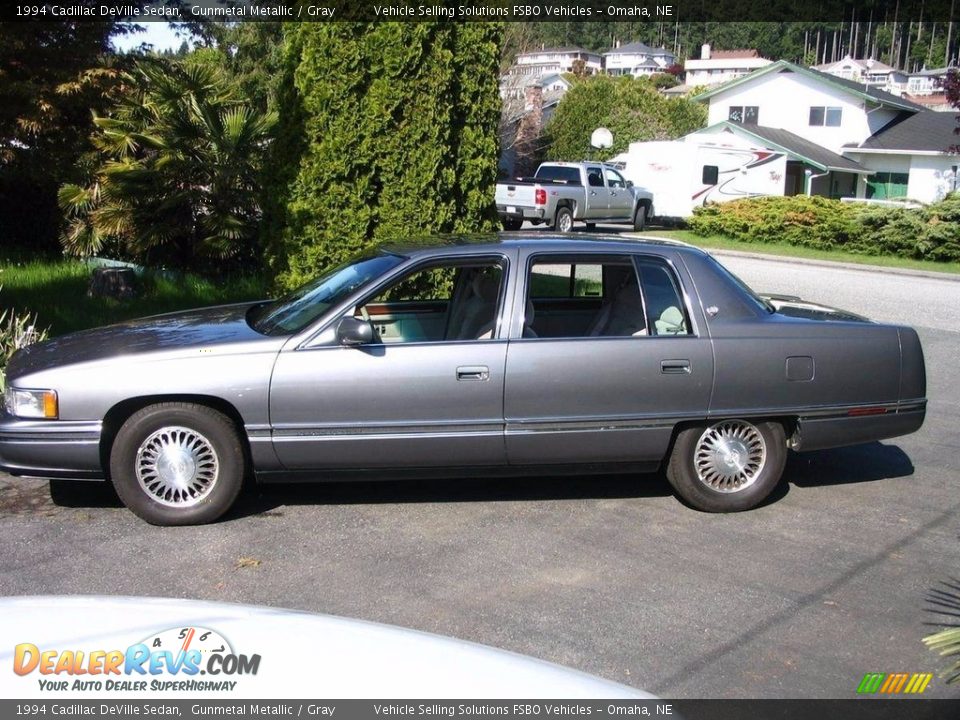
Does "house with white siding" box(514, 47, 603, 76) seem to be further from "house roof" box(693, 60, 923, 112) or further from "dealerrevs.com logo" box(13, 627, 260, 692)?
"dealerrevs.com logo" box(13, 627, 260, 692)

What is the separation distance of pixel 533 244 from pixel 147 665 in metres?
4.50

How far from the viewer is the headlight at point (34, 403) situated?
5625mm

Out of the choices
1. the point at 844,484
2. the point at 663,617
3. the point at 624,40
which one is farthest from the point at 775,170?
the point at 624,40

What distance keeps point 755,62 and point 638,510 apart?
113804 mm

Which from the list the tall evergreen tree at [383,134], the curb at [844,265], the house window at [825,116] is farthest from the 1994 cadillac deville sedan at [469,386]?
the house window at [825,116]

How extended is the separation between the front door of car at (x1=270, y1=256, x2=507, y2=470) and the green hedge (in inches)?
837

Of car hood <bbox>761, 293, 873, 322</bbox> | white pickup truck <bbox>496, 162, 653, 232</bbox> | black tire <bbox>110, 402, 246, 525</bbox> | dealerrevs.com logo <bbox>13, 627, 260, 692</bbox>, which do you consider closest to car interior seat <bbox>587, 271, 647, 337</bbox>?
car hood <bbox>761, 293, 873, 322</bbox>

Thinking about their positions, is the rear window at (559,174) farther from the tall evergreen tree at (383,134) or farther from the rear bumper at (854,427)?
the rear bumper at (854,427)

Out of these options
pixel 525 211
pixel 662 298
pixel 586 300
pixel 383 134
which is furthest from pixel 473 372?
pixel 525 211

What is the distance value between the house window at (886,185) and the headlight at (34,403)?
3905cm

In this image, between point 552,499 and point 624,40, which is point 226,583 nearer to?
point 552,499

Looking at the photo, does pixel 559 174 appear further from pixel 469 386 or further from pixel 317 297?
pixel 469 386

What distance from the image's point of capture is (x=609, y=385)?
6.01 m

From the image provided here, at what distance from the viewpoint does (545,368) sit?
5.95 metres
